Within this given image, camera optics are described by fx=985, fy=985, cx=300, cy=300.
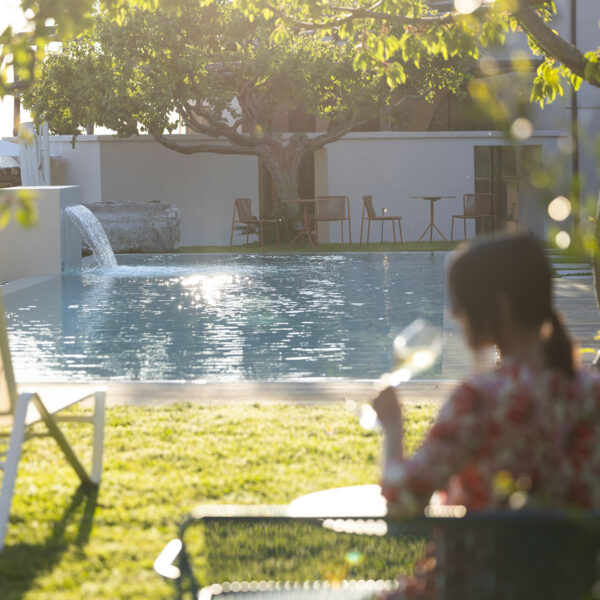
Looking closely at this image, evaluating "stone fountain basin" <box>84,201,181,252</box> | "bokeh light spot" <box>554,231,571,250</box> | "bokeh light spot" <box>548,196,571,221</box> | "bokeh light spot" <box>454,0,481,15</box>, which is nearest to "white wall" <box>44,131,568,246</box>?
"stone fountain basin" <box>84,201,181,252</box>

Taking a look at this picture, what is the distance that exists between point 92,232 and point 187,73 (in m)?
5.48

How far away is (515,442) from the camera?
1.66m

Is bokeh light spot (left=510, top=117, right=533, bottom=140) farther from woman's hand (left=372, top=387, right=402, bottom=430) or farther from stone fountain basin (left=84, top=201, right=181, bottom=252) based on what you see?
stone fountain basin (left=84, top=201, right=181, bottom=252)

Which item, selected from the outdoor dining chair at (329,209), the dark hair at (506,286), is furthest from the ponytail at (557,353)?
the outdoor dining chair at (329,209)

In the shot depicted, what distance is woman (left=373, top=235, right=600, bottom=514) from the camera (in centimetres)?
166

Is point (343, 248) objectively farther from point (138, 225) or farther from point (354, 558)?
point (354, 558)

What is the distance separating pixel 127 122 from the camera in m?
19.5

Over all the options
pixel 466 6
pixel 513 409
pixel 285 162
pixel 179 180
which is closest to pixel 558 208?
pixel 513 409

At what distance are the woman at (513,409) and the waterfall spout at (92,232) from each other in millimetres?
13060

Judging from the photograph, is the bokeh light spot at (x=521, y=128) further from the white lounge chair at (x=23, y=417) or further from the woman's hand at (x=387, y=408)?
the white lounge chair at (x=23, y=417)

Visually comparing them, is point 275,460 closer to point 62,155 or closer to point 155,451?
point 155,451

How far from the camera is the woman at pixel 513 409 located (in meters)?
1.66

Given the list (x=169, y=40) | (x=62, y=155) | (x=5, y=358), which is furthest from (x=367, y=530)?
(x=62, y=155)

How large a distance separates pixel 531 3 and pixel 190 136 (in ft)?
55.8
